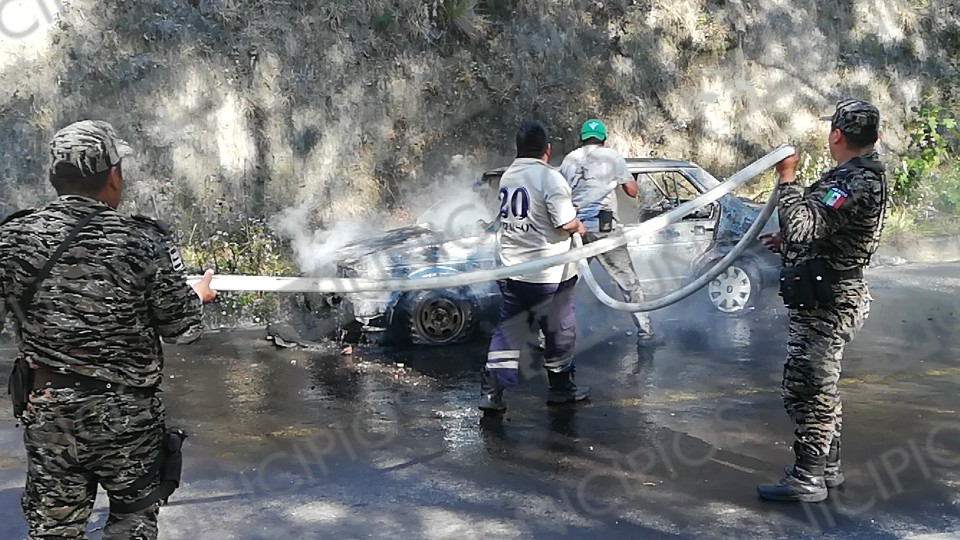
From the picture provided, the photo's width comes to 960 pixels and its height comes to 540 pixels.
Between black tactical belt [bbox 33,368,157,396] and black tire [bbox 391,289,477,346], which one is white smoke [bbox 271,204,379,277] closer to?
black tire [bbox 391,289,477,346]

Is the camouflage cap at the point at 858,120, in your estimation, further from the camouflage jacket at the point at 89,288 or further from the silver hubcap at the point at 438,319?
the silver hubcap at the point at 438,319

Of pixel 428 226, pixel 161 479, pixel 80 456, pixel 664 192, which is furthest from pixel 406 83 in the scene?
pixel 80 456

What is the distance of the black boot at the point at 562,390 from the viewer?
6793mm

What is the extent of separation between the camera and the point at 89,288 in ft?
10.0

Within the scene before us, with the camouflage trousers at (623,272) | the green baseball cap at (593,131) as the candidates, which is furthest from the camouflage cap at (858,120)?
the camouflage trousers at (623,272)

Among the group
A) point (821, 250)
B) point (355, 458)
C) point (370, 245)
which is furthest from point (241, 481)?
point (370, 245)

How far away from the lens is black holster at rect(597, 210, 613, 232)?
819 centimetres

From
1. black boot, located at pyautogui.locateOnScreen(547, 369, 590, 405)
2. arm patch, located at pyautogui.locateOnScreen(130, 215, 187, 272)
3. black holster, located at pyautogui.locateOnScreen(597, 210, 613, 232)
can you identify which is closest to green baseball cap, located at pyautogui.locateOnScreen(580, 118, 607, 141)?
black holster, located at pyautogui.locateOnScreen(597, 210, 613, 232)

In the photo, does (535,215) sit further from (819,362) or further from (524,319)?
(819,362)

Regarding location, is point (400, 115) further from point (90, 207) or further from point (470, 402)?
point (90, 207)

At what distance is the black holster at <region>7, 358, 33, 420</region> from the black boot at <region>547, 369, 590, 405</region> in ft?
13.8

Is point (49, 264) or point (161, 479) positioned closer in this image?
point (49, 264)

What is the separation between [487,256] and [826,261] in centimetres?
445

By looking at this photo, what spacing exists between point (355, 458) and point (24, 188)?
8666 mm
